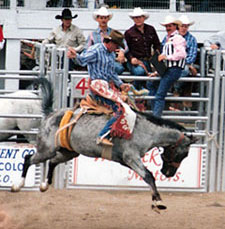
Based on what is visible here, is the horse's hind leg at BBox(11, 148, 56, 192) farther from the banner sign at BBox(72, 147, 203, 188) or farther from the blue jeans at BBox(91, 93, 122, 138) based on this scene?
the banner sign at BBox(72, 147, 203, 188)

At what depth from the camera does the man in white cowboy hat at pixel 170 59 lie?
34.7ft

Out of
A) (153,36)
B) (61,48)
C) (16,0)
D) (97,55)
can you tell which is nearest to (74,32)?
(61,48)

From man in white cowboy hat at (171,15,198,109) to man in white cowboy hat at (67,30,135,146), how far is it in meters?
2.11

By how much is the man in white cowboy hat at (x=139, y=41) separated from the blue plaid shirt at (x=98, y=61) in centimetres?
169

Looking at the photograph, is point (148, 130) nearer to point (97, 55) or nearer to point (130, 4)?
point (97, 55)

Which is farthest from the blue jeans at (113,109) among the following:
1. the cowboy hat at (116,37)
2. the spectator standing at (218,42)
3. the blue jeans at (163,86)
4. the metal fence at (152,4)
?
the metal fence at (152,4)

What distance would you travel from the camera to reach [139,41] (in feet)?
35.5

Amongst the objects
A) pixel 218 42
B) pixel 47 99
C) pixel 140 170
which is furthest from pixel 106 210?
pixel 218 42

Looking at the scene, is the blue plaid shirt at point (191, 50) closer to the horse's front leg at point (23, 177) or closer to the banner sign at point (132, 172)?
the banner sign at point (132, 172)

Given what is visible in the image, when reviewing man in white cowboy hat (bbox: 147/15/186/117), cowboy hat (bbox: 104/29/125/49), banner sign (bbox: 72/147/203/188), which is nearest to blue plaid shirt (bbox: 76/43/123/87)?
cowboy hat (bbox: 104/29/125/49)

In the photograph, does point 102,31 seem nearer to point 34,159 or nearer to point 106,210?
point 34,159

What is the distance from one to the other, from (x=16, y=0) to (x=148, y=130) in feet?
40.5

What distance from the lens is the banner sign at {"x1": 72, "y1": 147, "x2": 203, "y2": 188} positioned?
36.5ft

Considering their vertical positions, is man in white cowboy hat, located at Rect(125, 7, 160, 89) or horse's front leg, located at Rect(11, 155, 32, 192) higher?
man in white cowboy hat, located at Rect(125, 7, 160, 89)
